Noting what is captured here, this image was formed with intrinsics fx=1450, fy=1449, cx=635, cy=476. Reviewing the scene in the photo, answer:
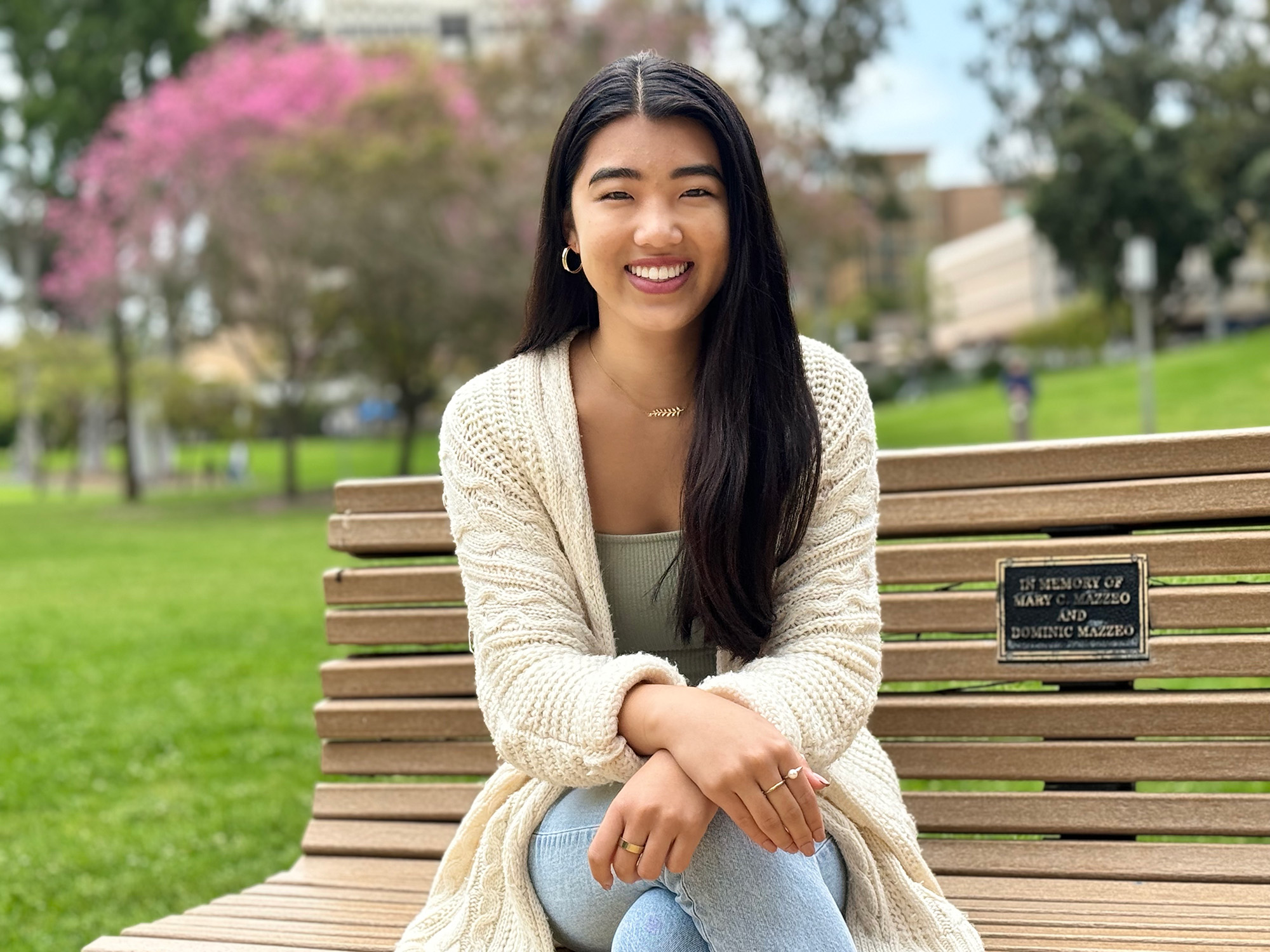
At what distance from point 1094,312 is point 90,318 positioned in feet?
107

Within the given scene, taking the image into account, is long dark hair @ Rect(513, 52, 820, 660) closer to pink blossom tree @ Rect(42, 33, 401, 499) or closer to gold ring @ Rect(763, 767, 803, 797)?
gold ring @ Rect(763, 767, 803, 797)

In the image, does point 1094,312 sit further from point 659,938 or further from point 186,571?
point 659,938

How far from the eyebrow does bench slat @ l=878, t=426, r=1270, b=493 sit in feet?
2.48

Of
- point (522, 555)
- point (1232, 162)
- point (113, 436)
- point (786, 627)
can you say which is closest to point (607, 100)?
point (522, 555)

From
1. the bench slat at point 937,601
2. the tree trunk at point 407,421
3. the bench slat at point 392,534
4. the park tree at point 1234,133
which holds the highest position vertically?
the park tree at point 1234,133

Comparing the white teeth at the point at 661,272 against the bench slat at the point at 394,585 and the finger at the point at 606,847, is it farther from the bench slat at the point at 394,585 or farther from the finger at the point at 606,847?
the bench slat at the point at 394,585

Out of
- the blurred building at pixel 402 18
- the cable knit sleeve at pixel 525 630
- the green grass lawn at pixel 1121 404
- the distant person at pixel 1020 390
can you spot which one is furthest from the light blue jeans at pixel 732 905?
the blurred building at pixel 402 18

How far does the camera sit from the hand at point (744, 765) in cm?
186

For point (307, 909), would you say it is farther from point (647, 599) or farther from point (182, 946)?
point (647, 599)

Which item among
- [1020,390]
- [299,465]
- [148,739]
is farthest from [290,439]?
[148,739]

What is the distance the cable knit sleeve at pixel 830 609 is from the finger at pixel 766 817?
6.0 inches

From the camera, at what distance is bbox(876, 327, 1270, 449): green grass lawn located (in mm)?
19672

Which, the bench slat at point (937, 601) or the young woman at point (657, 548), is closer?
the young woman at point (657, 548)

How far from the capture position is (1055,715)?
274cm
